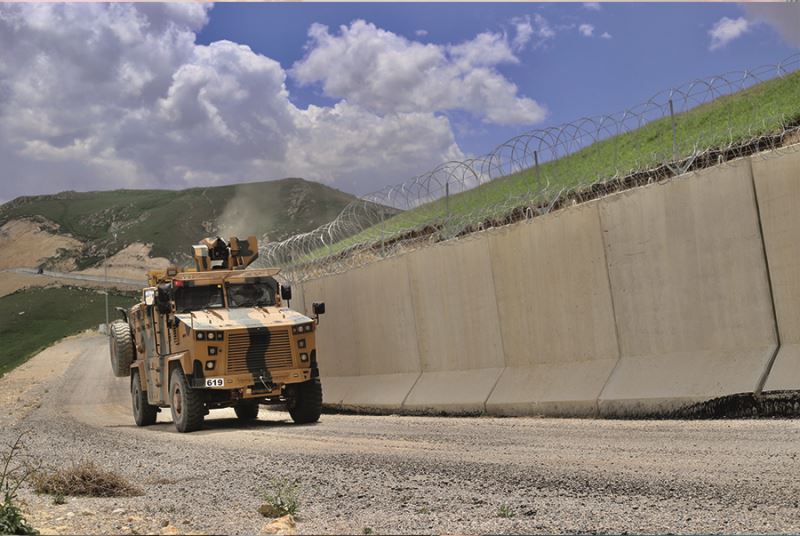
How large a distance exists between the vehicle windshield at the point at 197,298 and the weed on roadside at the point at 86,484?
7744 millimetres

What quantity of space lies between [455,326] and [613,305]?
402cm

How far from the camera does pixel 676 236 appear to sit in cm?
1112

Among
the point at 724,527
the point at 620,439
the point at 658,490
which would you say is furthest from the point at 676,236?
the point at 724,527

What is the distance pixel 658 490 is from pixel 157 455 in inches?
270

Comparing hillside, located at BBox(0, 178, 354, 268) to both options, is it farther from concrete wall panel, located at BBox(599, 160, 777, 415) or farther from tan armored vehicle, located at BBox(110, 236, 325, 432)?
concrete wall panel, located at BBox(599, 160, 777, 415)

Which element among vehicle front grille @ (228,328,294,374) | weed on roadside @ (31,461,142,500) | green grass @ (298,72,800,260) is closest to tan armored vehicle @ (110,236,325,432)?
vehicle front grille @ (228,328,294,374)

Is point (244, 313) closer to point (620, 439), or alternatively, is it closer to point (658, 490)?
point (620, 439)

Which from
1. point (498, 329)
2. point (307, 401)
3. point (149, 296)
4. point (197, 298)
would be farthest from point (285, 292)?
point (498, 329)

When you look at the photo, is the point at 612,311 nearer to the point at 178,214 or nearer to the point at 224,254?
the point at 224,254

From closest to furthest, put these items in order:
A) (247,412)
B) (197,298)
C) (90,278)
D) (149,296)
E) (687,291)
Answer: (687,291) → (197,298) → (149,296) → (247,412) → (90,278)

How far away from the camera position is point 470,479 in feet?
23.6

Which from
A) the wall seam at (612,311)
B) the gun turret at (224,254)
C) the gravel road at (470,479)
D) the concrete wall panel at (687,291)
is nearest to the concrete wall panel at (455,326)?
the gravel road at (470,479)

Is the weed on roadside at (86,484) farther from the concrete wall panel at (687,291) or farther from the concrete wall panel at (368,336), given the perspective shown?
the concrete wall panel at (368,336)

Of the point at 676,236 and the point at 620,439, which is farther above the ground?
the point at 676,236
